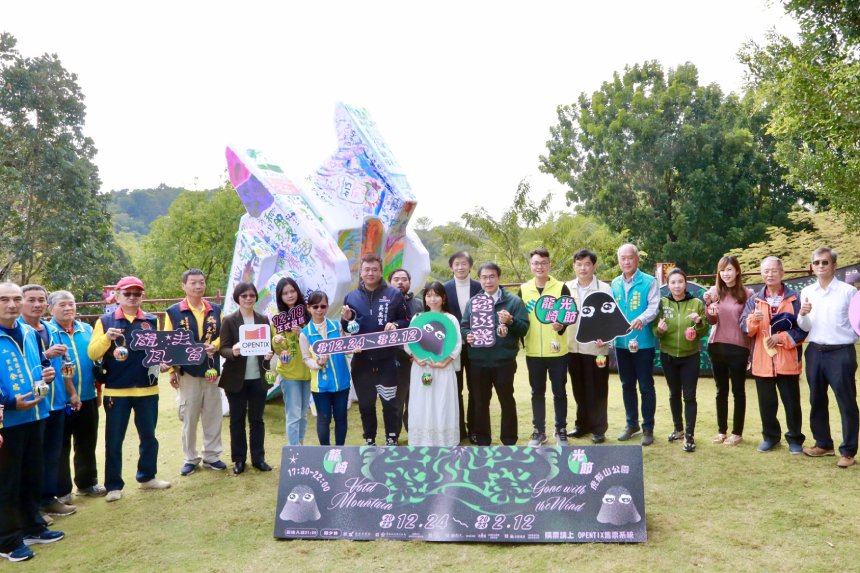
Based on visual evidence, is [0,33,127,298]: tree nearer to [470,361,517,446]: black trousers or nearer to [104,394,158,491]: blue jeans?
[104,394,158,491]: blue jeans

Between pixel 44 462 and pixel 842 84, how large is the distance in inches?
366

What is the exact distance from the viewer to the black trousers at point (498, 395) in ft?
16.5

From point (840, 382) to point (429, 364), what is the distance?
2995 mm

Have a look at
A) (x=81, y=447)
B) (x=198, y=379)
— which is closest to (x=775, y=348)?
(x=198, y=379)

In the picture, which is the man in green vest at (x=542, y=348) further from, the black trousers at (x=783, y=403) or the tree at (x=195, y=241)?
the tree at (x=195, y=241)

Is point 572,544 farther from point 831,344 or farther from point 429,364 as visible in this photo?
point 831,344

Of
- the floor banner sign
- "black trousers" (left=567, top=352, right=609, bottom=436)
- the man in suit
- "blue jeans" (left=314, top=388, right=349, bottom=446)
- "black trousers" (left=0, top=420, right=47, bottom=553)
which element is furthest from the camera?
"black trousers" (left=567, top=352, right=609, bottom=436)

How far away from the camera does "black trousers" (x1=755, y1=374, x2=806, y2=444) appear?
198 inches

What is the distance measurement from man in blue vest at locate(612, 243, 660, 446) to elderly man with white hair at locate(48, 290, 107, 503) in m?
4.09

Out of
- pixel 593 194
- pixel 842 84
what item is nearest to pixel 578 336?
pixel 842 84

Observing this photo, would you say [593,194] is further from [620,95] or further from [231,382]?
[231,382]

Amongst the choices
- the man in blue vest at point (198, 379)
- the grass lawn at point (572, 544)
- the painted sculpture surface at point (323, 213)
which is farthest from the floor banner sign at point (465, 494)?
the painted sculpture surface at point (323, 213)

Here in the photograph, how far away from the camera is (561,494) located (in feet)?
11.6

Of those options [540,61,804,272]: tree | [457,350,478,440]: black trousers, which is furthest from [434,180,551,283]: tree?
[457,350,478,440]: black trousers
